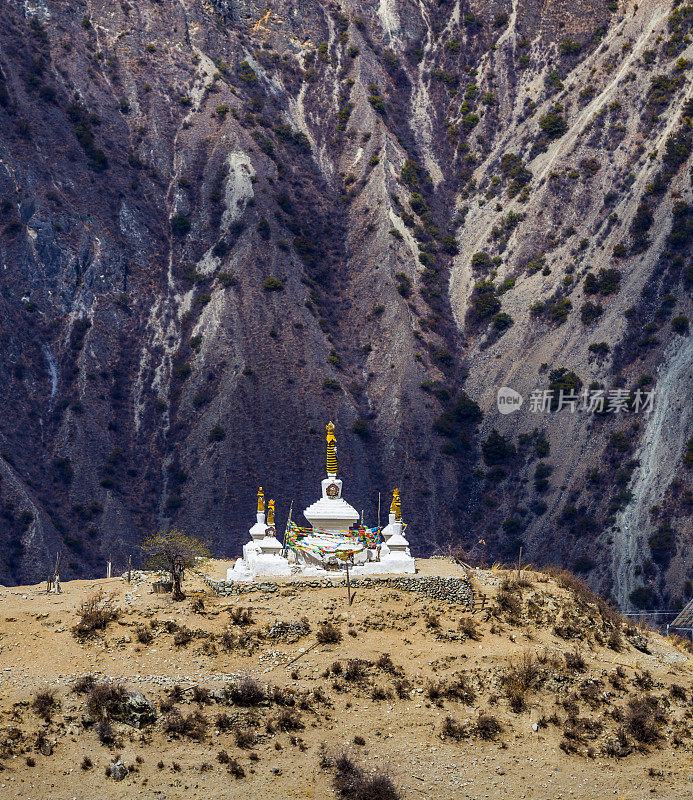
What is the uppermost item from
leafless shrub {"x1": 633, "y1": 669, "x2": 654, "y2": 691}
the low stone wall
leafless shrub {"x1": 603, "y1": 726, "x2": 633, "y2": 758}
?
the low stone wall

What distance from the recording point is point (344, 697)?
32.2 m

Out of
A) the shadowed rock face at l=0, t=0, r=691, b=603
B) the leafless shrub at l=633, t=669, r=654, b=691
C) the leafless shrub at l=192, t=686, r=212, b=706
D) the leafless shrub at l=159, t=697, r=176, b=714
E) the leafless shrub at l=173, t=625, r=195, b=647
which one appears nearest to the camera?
the leafless shrub at l=159, t=697, r=176, b=714

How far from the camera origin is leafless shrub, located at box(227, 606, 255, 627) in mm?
34344

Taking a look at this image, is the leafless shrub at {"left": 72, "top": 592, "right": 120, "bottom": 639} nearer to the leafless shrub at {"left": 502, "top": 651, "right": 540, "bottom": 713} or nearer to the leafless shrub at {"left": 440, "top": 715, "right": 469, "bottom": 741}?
the leafless shrub at {"left": 440, "top": 715, "right": 469, "bottom": 741}

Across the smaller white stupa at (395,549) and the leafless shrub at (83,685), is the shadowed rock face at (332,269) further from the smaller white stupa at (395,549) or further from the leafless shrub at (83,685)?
the leafless shrub at (83,685)

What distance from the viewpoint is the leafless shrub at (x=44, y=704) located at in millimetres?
30281

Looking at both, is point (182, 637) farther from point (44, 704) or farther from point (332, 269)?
point (332, 269)

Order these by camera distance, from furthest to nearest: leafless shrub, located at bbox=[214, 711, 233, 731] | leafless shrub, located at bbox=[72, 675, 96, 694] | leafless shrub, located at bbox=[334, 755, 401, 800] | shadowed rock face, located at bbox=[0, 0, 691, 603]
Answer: shadowed rock face, located at bbox=[0, 0, 691, 603]
leafless shrub, located at bbox=[72, 675, 96, 694]
leafless shrub, located at bbox=[214, 711, 233, 731]
leafless shrub, located at bbox=[334, 755, 401, 800]

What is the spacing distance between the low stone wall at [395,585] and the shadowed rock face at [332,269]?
40520mm

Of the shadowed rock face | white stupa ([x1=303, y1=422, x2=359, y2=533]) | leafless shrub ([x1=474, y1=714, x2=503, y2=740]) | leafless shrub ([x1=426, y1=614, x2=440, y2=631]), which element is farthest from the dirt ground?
the shadowed rock face

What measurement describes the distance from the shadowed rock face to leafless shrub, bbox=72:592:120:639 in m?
42.0

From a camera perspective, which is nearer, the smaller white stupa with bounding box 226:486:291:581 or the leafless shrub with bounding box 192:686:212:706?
the leafless shrub with bounding box 192:686:212:706

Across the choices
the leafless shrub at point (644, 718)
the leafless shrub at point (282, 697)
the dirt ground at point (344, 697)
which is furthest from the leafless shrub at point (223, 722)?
the leafless shrub at point (644, 718)

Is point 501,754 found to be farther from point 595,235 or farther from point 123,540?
point 595,235
